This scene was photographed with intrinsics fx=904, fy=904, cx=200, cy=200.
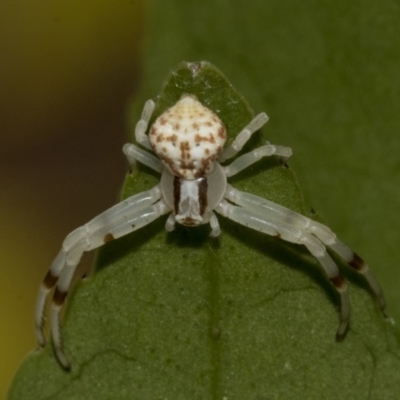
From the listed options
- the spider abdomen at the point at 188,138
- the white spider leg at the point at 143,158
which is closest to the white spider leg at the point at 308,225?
the spider abdomen at the point at 188,138

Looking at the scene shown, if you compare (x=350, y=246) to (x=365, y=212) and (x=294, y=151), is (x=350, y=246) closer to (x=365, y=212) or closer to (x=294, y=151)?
(x=365, y=212)

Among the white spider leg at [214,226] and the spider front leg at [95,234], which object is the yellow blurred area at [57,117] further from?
the white spider leg at [214,226]

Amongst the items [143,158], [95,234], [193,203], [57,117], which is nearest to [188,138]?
[143,158]

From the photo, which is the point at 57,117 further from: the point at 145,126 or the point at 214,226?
the point at 214,226

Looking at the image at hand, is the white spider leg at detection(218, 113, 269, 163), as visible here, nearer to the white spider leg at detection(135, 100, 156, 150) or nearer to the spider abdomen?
the spider abdomen

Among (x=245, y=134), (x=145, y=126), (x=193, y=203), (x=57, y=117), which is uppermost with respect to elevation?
(x=245, y=134)

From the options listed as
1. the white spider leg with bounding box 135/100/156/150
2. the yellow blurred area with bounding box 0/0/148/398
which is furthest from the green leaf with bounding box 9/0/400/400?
the yellow blurred area with bounding box 0/0/148/398

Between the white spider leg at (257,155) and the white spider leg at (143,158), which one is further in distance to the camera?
the white spider leg at (143,158)

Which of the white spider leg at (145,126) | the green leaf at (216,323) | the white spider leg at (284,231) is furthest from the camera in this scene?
the white spider leg at (145,126)
